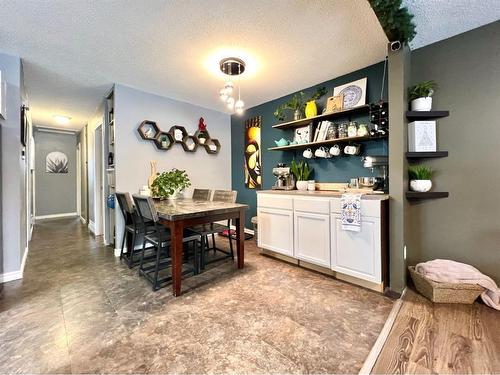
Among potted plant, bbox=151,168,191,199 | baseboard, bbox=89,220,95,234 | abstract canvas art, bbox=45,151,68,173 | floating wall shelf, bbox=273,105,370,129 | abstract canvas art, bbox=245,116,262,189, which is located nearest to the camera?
floating wall shelf, bbox=273,105,370,129

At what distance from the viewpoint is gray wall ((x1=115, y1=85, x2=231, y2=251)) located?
3.19 m

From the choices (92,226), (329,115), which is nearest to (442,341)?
(329,115)

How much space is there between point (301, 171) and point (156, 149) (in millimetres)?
2229

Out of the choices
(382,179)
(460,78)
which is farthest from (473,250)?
(460,78)

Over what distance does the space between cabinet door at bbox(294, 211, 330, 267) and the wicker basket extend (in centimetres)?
85

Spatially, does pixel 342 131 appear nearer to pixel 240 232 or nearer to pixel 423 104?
pixel 423 104

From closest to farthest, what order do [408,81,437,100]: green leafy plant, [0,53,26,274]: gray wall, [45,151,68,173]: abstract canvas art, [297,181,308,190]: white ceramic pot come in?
[408,81,437,100]: green leafy plant → [0,53,26,274]: gray wall → [297,181,308,190]: white ceramic pot → [45,151,68,173]: abstract canvas art

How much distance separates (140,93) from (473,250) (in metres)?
4.32

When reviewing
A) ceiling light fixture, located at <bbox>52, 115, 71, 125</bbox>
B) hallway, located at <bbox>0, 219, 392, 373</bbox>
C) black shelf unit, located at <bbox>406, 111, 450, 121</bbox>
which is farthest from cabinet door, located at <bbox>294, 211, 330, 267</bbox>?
ceiling light fixture, located at <bbox>52, 115, 71, 125</bbox>

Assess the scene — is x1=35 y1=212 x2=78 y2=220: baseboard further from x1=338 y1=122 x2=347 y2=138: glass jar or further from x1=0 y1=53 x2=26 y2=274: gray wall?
x1=338 y1=122 x2=347 y2=138: glass jar

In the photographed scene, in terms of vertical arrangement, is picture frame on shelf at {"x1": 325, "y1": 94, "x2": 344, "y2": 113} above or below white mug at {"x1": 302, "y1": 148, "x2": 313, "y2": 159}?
above

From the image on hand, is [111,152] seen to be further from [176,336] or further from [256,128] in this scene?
[176,336]

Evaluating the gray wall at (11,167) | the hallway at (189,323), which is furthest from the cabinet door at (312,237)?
the gray wall at (11,167)

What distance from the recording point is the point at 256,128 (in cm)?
411
